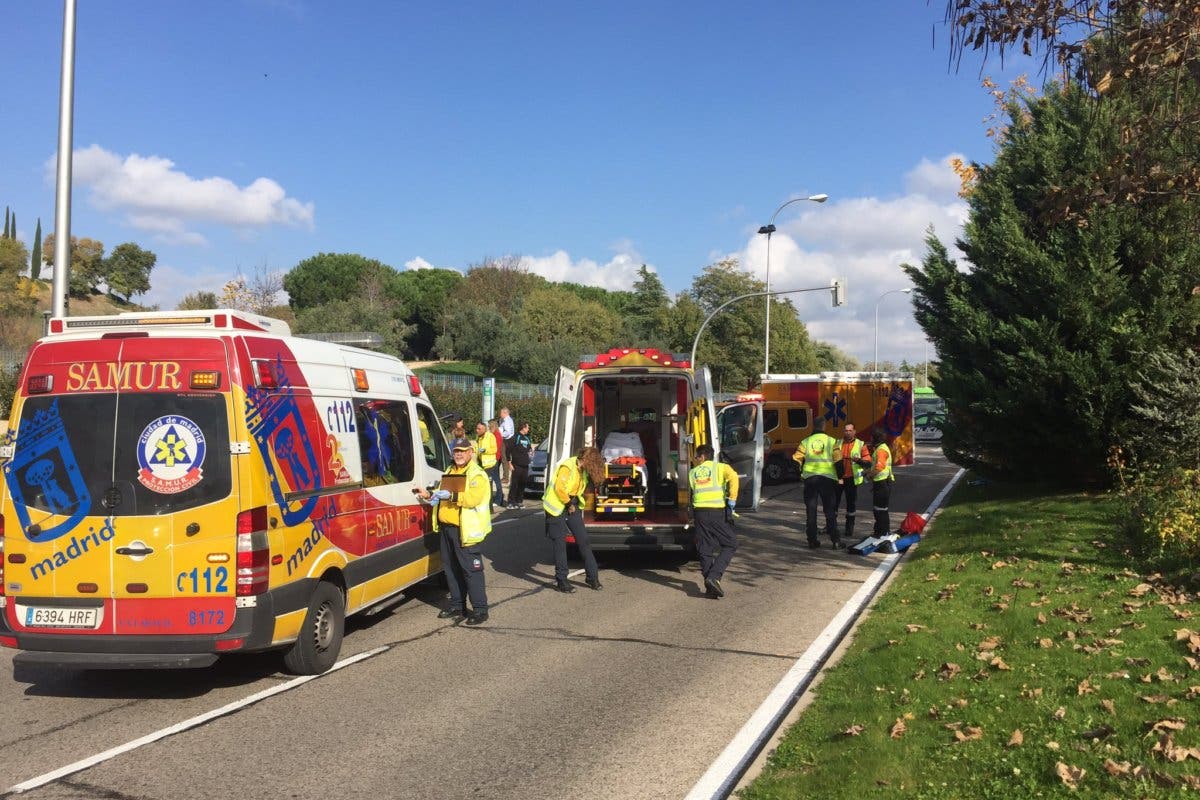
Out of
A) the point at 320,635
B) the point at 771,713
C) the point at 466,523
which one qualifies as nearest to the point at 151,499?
the point at 320,635

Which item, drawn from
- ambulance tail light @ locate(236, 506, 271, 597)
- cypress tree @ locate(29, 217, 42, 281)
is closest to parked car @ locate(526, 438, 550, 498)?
ambulance tail light @ locate(236, 506, 271, 597)

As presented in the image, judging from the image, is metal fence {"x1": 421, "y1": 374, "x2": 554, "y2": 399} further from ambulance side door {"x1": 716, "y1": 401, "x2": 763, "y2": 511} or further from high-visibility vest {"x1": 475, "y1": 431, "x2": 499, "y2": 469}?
high-visibility vest {"x1": 475, "y1": 431, "x2": 499, "y2": 469}

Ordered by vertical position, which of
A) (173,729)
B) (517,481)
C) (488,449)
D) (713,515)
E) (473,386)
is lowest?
(173,729)

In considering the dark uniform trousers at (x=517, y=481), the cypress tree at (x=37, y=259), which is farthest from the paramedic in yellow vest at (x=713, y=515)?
the cypress tree at (x=37, y=259)

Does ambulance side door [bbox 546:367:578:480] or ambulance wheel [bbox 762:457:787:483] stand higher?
ambulance side door [bbox 546:367:578:480]

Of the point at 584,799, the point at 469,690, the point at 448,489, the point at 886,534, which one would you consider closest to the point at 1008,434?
the point at 886,534

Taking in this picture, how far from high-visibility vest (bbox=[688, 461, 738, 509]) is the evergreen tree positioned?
21.6ft

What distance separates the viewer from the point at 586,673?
7203mm

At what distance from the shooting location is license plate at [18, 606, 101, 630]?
245 inches

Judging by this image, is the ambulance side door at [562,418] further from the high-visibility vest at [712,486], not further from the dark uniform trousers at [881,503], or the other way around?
the dark uniform trousers at [881,503]

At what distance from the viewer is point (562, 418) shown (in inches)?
468

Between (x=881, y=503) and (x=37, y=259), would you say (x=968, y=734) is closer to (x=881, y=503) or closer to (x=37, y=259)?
(x=881, y=503)

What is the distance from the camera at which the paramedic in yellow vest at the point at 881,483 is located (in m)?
13.3

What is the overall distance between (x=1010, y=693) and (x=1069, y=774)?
142cm
